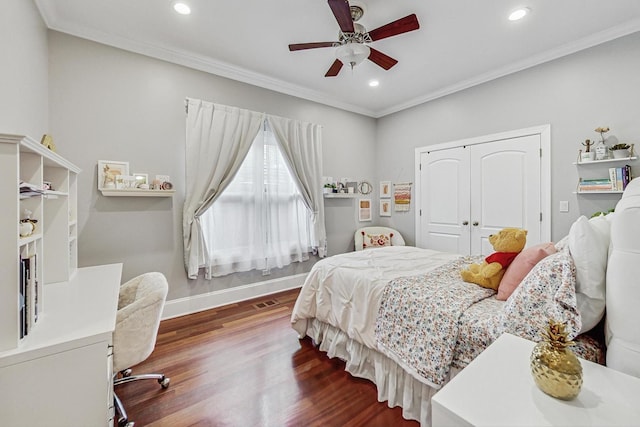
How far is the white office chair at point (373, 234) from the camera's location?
4402mm

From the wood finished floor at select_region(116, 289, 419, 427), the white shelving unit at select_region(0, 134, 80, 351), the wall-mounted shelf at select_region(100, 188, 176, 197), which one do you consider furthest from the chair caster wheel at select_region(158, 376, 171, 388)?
the wall-mounted shelf at select_region(100, 188, 176, 197)

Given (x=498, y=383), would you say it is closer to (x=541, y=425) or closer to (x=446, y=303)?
(x=541, y=425)

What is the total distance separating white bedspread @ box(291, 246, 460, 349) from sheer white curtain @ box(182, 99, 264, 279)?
148cm

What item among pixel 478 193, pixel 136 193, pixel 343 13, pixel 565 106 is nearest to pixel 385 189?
pixel 478 193

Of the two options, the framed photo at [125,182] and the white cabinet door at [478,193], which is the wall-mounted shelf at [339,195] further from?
the framed photo at [125,182]

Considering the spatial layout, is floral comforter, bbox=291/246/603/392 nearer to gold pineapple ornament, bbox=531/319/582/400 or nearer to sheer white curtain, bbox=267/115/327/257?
gold pineapple ornament, bbox=531/319/582/400

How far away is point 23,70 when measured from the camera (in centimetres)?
185

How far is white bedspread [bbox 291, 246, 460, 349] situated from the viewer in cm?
187

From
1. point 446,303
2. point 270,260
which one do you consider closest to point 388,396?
point 446,303

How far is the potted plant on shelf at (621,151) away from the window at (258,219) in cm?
331

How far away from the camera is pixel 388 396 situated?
170 cm

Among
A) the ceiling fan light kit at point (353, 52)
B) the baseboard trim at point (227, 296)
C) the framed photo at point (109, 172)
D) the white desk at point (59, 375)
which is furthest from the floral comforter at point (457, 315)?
the framed photo at point (109, 172)

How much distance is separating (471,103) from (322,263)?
3076 millimetres

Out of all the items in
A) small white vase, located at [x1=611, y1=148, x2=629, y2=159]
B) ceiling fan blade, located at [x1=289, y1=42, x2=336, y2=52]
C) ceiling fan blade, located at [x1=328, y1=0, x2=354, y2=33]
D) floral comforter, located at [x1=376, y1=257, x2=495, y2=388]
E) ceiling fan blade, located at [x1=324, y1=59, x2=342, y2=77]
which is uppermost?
ceiling fan blade, located at [x1=324, y1=59, x2=342, y2=77]
